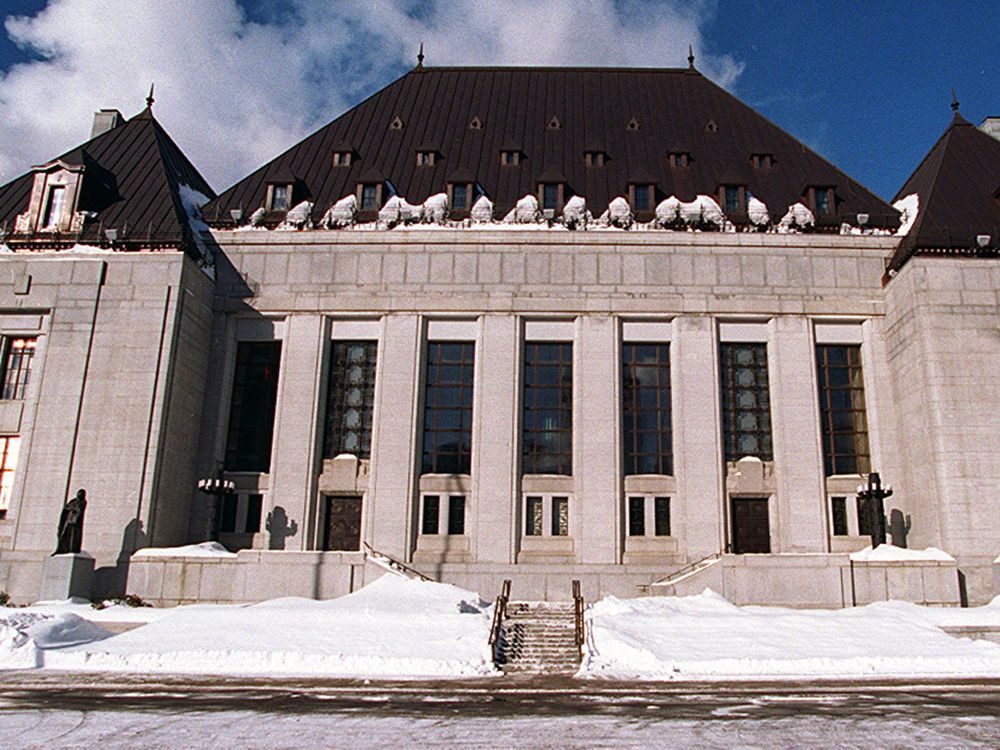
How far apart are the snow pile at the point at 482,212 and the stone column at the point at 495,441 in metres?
4.00

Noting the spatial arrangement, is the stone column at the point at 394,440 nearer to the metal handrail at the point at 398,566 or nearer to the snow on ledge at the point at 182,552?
the metal handrail at the point at 398,566

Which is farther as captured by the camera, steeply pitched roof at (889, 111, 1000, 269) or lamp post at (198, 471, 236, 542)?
steeply pitched roof at (889, 111, 1000, 269)

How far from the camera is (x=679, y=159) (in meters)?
35.8

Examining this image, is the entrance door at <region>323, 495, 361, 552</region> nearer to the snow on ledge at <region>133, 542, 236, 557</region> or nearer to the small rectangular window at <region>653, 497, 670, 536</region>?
the snow on ledge at <region>133, 542, 236, 557</region>

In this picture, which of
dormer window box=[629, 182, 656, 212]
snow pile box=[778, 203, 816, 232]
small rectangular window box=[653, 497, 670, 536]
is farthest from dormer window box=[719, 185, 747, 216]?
small rectangular window box=[653, 497, 670, 536]

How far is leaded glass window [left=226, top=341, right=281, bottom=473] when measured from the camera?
31406 millimetres

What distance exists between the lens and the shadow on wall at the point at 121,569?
86.0 feet

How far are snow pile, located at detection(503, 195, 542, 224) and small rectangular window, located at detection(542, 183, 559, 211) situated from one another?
1.39ft

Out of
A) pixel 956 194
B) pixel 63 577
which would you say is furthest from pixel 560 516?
pixel 956 194

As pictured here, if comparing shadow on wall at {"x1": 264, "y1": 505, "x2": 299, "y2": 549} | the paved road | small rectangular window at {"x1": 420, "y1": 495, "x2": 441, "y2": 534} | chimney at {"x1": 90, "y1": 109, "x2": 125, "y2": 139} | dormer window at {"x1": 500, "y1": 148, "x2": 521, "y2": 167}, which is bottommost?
the paved road

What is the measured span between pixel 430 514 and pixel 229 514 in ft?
23.7

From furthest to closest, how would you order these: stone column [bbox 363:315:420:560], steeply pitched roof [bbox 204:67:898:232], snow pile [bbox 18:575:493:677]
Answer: steeply pitched roof [bbox 204:67:898:232]
stone column [bbox 363:315:420:560]
snow pile [bbox 18:575:493:677]

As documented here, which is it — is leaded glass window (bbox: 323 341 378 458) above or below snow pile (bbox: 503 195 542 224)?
below

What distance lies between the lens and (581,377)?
31.2 m
